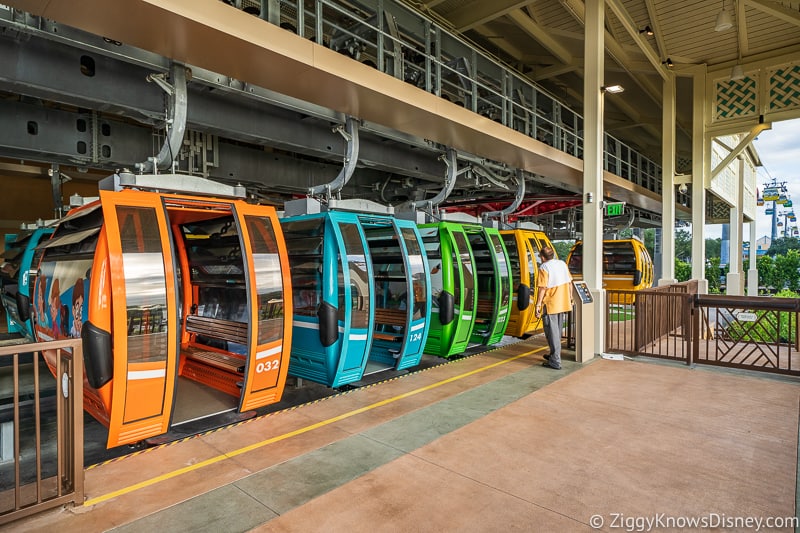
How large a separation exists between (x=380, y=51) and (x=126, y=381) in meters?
4.90

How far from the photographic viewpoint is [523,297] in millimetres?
8961

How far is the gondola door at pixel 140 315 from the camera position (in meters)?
3.59

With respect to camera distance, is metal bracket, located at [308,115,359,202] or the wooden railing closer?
the wooden railing

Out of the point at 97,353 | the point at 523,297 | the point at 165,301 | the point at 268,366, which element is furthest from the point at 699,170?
the point at 97,353

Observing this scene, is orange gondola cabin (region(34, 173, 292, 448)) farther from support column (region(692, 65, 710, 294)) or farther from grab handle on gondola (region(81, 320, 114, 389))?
support column (region(692, 65, 710, 294))

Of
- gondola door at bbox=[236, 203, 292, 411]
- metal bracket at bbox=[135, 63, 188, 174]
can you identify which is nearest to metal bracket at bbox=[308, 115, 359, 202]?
gondola door at bbox=[236, 203, 292, 411]

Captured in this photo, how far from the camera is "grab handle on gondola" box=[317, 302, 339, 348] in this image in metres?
5.21

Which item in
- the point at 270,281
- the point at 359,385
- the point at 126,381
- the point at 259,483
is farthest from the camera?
the point at 359,385

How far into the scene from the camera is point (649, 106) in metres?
16.7

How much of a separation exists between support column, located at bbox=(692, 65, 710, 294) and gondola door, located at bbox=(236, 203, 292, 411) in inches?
518

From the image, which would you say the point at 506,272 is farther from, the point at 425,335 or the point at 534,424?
the point at 534,424

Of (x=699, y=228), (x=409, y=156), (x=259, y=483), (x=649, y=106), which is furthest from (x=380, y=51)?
(x=649, y=106)

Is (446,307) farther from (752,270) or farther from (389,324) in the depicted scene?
(752,270)

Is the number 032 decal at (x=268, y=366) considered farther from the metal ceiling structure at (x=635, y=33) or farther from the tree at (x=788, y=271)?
the tree at (x=788, y=271)
